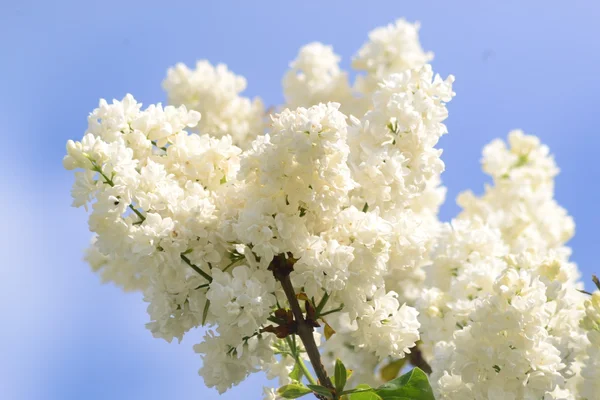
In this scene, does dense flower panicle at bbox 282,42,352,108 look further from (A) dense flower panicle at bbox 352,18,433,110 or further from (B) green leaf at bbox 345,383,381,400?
(B) green leaf at bbox 345,383,381,400

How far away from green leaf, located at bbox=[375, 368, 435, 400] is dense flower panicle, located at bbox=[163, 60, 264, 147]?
3815 mm

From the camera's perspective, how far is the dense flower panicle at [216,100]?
6.05 metres

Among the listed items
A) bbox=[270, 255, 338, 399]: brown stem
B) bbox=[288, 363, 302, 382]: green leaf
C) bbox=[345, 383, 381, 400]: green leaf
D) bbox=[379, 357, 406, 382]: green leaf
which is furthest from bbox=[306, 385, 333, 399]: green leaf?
bbox=[379, 357, 406, 382]: green leaf

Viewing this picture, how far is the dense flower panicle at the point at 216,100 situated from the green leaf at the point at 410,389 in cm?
382

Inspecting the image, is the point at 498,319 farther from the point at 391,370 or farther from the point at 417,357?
the point at 391,370

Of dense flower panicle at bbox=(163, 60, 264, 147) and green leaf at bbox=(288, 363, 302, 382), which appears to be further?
dense flower panicle at bbox=(163, 60, 264, 147)

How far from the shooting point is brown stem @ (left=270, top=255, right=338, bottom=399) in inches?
89.8

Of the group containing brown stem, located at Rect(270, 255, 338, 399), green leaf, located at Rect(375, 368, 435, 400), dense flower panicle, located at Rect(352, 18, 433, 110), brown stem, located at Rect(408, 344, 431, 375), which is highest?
dense flower panicle, located at Rect(352, 18, 433, 110)

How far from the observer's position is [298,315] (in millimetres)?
2312

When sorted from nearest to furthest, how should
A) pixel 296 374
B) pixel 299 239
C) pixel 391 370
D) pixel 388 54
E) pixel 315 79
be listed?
pixel 299 239, pixel 296 374, pixel 391 370, pixel 388 54, pixel 315 79

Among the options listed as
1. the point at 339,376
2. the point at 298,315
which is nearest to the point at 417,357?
the point at 339,376

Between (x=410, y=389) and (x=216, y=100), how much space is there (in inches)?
167

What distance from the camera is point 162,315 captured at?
233cm

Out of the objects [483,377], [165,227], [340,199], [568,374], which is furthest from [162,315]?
[568,374]
